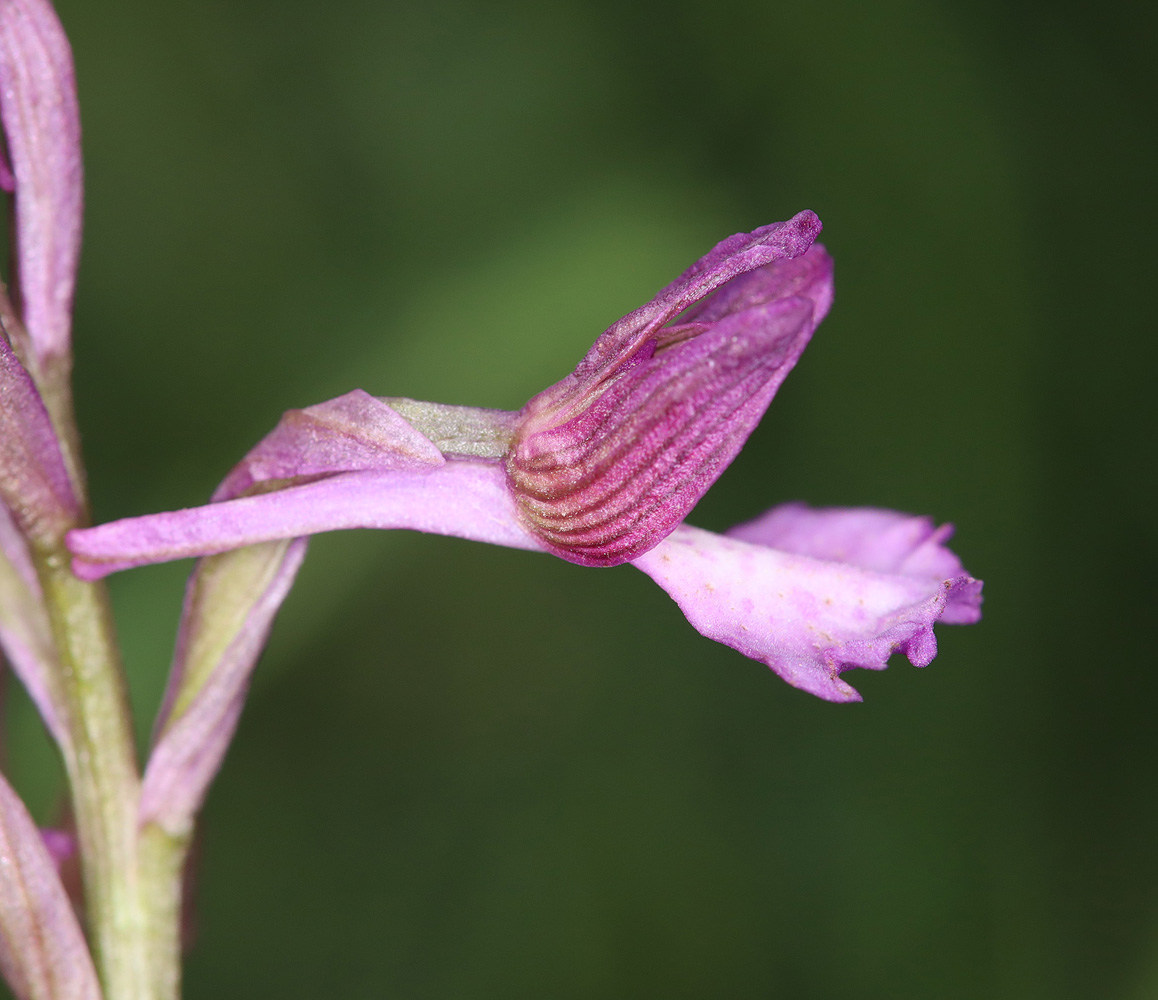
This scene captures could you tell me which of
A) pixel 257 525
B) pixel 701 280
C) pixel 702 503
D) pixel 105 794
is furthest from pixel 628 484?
pixel 702 503

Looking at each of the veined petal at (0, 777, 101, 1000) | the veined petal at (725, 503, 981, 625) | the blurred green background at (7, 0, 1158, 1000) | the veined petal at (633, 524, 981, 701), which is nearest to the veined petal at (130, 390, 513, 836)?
the veined petal at (0, 777, 101, 1000)

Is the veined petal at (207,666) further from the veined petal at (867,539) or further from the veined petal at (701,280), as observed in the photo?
the veined petal at (867,539)

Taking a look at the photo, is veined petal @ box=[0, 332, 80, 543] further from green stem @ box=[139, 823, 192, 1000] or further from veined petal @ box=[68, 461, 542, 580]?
green stem @ box=[139, 823, 192, 1000]

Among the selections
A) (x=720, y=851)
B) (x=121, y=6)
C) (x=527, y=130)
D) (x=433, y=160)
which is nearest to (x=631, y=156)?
(x=527, y=130)

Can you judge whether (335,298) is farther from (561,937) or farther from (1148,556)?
(1148,556)

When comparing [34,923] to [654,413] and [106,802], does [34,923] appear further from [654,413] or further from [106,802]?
[654,413]
